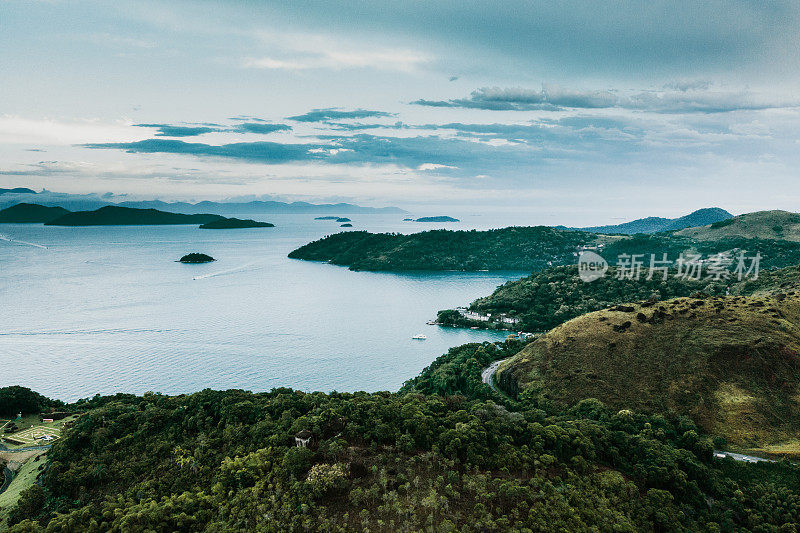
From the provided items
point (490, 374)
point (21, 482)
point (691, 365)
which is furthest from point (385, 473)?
point (691, 365)

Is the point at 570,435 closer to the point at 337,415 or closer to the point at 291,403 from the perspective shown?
the point at 337,415

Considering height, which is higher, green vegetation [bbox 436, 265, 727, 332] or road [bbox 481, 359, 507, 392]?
green vegetation [bbox 436, 265, 727, 332]

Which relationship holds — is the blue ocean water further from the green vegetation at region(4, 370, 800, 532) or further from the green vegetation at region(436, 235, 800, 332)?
the green vegetation at region(4, 370, 800, 532)

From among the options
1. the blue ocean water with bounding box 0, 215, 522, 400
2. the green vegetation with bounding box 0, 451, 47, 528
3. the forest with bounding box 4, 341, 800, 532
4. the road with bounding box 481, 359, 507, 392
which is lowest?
the blue ocean water with bounding box 0, 215, 522, 400

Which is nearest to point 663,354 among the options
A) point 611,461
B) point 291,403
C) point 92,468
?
point 611,461

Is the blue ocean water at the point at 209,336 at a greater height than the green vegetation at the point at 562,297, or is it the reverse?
the green vegetation at the point at 562,297

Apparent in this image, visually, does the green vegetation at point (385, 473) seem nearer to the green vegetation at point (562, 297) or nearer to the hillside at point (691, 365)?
the hillside at point (691, 365)

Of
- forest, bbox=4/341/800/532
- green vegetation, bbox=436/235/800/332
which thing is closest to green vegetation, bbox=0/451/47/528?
forest, bbox=4/341/800/532

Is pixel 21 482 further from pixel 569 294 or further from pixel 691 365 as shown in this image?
pixel 569 294

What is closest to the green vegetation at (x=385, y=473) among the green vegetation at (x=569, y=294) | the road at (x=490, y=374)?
the road at (x=490, y=374)
